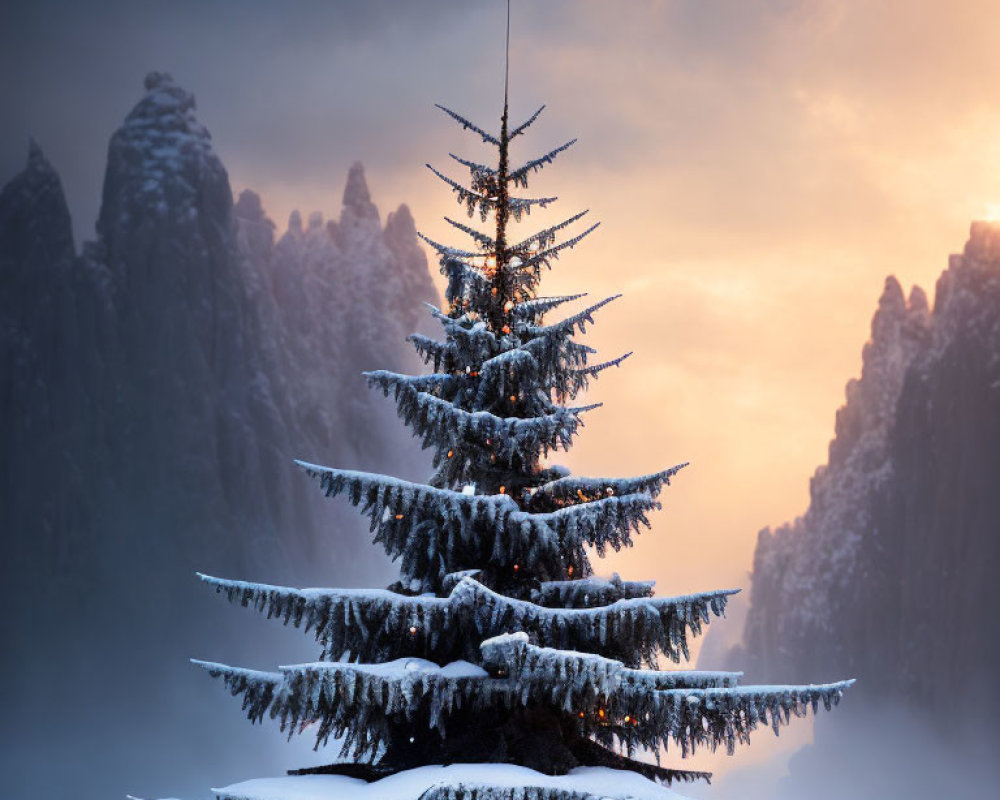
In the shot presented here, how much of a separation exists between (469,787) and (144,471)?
363ft

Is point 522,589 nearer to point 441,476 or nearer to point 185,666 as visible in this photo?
point 441,476

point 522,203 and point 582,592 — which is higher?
point 522,203

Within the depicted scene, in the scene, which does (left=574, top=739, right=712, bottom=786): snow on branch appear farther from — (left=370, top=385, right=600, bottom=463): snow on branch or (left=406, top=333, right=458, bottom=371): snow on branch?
(left=406, top=333, right=458, bottom=371): snow on branch

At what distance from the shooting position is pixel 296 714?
834cm

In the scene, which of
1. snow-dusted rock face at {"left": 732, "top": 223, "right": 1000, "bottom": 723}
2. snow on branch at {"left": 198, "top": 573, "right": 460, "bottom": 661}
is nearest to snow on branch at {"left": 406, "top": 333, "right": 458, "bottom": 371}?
snow on branch at {"left": 198, "top": 573, "right": 460, "bottom": 661}

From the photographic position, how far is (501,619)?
888 cm

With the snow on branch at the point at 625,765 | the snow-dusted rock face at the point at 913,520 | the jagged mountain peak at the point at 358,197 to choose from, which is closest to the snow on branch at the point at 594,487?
the snow on branch at the point at 625,765

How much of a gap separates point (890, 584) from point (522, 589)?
128105 mm

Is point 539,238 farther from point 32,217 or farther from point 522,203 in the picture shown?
point 32,217

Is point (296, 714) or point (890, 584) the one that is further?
point (890, 584)

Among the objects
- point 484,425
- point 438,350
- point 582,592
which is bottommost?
point 582,592

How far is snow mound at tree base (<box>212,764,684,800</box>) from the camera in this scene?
24.4ft

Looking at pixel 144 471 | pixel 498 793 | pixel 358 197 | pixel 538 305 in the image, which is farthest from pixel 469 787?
pixel 358 197

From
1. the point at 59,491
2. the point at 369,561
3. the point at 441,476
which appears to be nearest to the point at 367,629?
the point at 441,476
